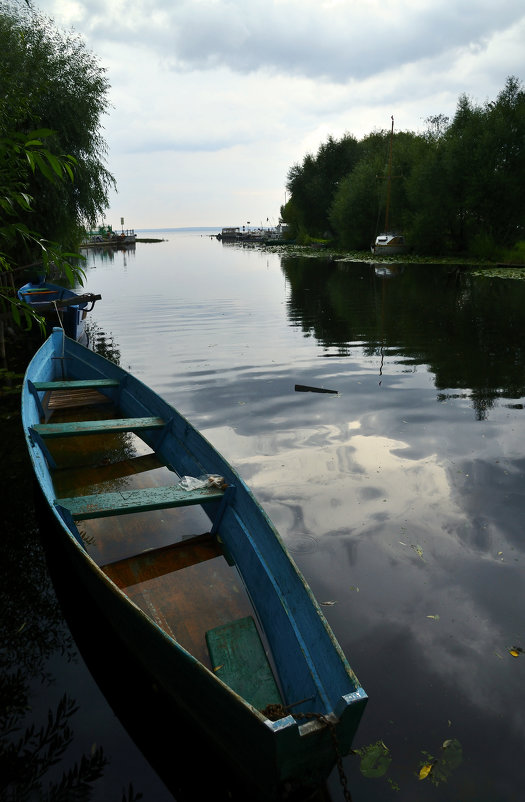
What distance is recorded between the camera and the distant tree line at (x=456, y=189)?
1657 inches

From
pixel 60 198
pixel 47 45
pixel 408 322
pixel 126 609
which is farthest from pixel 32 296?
pixel 126 609

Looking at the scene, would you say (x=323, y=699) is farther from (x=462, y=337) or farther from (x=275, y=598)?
(x=462, y=337)

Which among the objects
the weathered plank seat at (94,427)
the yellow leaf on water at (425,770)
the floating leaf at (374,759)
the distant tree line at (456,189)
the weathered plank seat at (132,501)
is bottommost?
the floating leaf at (374,759)

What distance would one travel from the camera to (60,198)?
66.4ft

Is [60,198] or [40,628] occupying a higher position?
[60,198]

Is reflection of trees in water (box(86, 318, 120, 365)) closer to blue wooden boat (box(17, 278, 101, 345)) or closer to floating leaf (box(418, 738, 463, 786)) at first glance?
blue wooden boat (box(17, 278, 101, 345))

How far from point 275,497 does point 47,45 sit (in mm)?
22637

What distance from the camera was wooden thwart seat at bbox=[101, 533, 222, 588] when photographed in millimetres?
4828

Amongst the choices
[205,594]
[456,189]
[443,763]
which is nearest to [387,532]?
[205,594]

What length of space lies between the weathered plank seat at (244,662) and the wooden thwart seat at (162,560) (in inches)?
40.4

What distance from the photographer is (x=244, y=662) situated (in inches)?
149

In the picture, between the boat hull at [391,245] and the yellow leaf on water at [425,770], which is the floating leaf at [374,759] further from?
the boat hull at [391,245]

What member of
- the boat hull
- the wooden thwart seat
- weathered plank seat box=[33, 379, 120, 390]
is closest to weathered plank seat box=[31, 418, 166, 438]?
weathered plank seat box=[33, 379, 120, 390]

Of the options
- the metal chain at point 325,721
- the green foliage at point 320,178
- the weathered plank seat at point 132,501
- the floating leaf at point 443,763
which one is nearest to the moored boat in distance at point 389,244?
the green foliage at point 320,178
